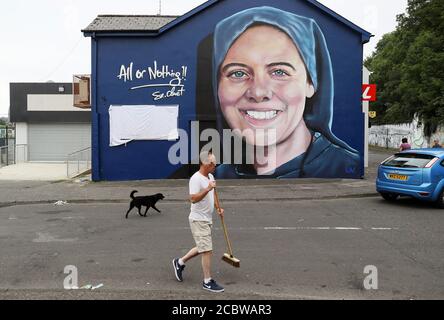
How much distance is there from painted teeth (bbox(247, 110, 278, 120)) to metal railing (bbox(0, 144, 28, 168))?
612 inches

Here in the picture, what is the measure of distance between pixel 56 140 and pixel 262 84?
17.8 metres

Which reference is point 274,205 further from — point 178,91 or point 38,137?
point 38,137

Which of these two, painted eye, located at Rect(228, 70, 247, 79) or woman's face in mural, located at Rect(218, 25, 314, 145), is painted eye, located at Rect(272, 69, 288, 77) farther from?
painted eye, located at Rect(228, 70, 247, 79)

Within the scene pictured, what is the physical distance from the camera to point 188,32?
1734cm

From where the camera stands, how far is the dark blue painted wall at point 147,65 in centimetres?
1722

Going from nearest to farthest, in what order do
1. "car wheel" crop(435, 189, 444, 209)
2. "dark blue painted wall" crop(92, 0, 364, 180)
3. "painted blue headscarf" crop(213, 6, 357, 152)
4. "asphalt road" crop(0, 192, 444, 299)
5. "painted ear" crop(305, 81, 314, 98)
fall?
"asphalt road" crop(0, 192, 444, 299)
"car wheel" crop(435, 189, 444, 209)
"dark blue painted wall" crop(92, 0, 364, 180)
"painted blue headscarf" crop(213, 6, 357, 152)
"painted ear" crop(305, 81, 314, 98)

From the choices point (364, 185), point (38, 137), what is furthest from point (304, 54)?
point (38, 137)

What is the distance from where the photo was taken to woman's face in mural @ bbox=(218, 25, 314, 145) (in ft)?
56.6

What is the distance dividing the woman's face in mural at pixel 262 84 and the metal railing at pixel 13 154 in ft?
48.9

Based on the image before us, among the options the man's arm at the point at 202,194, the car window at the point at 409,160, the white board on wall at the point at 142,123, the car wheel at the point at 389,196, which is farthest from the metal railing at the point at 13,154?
the man's arm at the point at 202,194

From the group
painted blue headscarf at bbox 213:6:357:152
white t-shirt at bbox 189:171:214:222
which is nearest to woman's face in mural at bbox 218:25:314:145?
painted blue headscarf at bbox 213:6:357:152

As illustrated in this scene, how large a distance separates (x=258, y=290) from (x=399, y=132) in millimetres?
40370

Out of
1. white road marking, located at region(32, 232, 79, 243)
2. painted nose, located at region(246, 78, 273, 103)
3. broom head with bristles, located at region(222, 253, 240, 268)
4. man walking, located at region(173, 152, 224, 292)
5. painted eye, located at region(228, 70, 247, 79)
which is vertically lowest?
white road marking, located at region(32, 232, 79, 243)

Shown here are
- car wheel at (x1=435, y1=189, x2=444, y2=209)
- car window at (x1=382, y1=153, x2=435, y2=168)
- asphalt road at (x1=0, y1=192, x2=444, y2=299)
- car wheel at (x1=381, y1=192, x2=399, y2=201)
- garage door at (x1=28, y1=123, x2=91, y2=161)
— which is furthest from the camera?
garage door at (x1=28, y1=123, x2=91, y2=161)
